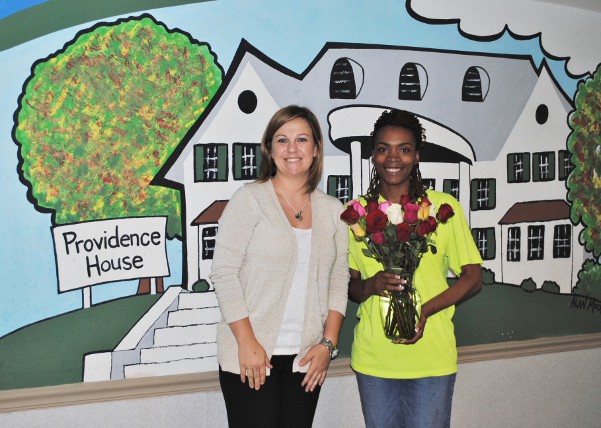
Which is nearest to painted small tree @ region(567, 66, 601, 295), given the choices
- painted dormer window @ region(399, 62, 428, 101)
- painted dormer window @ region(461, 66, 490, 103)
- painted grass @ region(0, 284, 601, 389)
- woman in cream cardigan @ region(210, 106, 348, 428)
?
painted dormer window @ region(461, 66, 490, 103)

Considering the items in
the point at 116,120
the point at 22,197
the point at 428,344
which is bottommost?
the point at 428,344

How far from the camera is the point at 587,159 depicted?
133 inches

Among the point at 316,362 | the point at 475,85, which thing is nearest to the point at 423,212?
the point at 316,362

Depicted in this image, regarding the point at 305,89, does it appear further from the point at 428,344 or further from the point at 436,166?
the point at 428,344

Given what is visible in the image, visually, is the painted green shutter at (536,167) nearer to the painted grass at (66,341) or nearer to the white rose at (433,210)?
the painted grass at (66,341)

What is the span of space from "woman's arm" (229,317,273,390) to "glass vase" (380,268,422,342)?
0.46 m

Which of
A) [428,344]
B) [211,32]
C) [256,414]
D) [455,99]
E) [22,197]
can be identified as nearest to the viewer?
[256,414]

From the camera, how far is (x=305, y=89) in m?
2.80

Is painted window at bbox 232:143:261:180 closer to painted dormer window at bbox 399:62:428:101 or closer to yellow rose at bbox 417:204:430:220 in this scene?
painted dormer window at bbox 399:62:428:101

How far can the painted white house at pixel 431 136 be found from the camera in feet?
8.75

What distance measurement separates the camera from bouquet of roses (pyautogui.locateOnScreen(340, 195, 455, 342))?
6.43 feet

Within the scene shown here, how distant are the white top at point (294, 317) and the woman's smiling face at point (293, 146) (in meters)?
0.30

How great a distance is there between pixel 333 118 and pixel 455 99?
0.69 m

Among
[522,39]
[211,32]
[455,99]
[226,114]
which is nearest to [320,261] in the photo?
[226,114]
